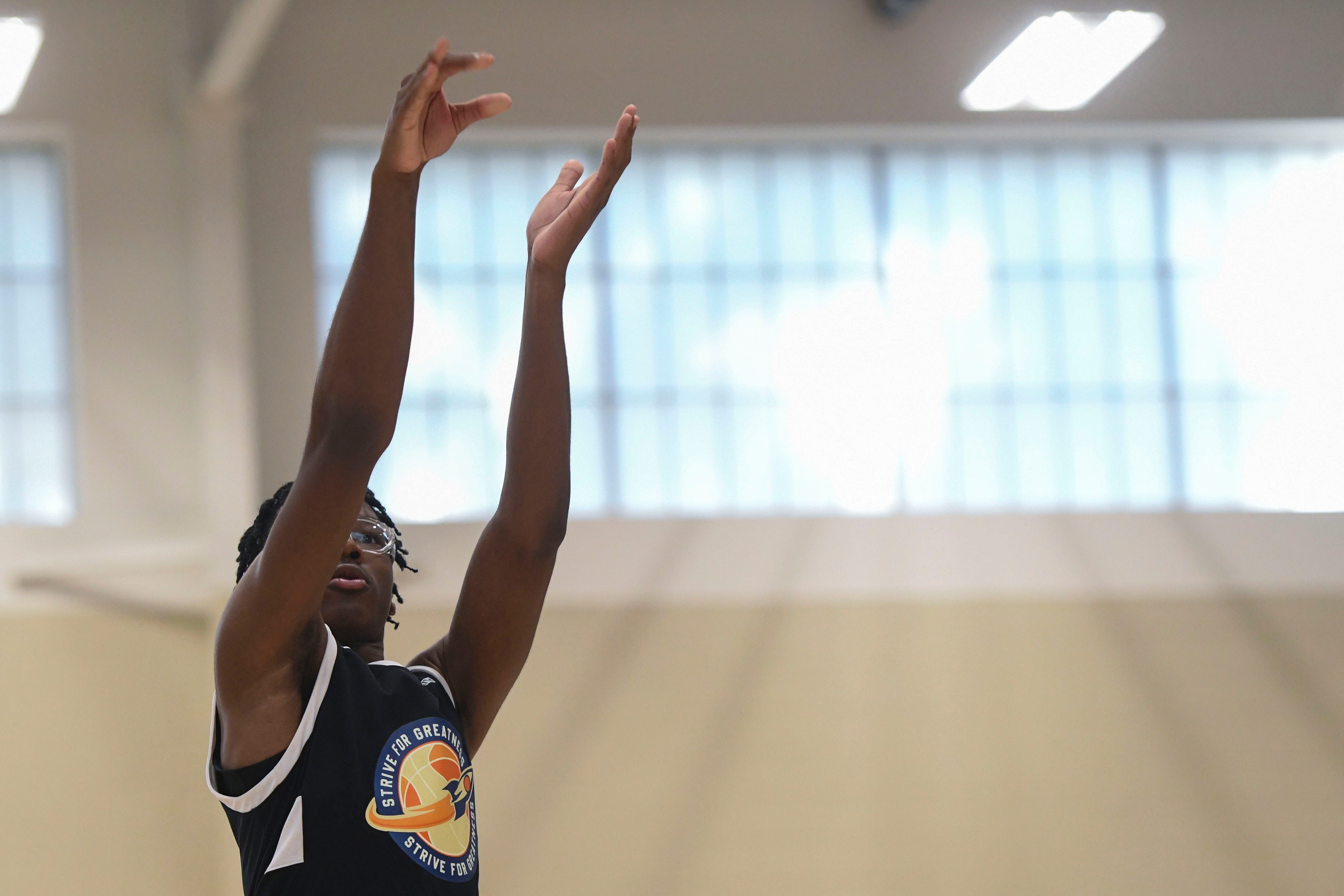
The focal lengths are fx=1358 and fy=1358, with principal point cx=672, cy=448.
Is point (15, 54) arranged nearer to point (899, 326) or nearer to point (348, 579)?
point (899, 326)

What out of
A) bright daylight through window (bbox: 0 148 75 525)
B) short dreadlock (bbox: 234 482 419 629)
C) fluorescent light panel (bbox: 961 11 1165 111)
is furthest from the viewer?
fluorescent light panel (bbox: 961 11 1165 111)

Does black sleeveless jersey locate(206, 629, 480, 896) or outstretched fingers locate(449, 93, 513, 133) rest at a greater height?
outstretched fingers locate(449, 93, 513, 133)

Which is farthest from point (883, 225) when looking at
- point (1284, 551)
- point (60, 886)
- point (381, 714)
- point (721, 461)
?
point (381, 714)

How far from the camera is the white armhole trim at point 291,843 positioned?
4.53 feet

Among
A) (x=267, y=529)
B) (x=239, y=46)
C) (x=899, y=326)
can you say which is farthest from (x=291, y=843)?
(x=899, y=326)

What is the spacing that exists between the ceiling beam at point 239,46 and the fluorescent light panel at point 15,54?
1.85 ft

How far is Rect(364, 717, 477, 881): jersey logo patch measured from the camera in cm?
142

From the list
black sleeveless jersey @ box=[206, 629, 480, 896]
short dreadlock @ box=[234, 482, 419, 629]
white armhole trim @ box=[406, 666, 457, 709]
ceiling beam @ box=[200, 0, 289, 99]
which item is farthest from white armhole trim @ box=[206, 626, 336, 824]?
ceiling beam @ box=[200, 0, 289, 99]

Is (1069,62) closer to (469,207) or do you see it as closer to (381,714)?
(469,207)

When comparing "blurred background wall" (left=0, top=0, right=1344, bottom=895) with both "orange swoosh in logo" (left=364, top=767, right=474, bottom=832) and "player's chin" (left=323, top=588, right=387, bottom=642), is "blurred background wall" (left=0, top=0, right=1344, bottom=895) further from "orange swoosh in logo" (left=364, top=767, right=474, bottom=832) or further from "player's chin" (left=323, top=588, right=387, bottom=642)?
"orange swoosh in logo" (left=364, top=767, right=474, bottom=832)

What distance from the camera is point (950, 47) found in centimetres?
557

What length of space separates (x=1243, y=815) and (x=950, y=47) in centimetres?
323

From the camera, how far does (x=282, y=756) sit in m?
1.40

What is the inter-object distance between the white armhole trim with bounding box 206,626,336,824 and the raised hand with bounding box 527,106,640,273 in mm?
565
